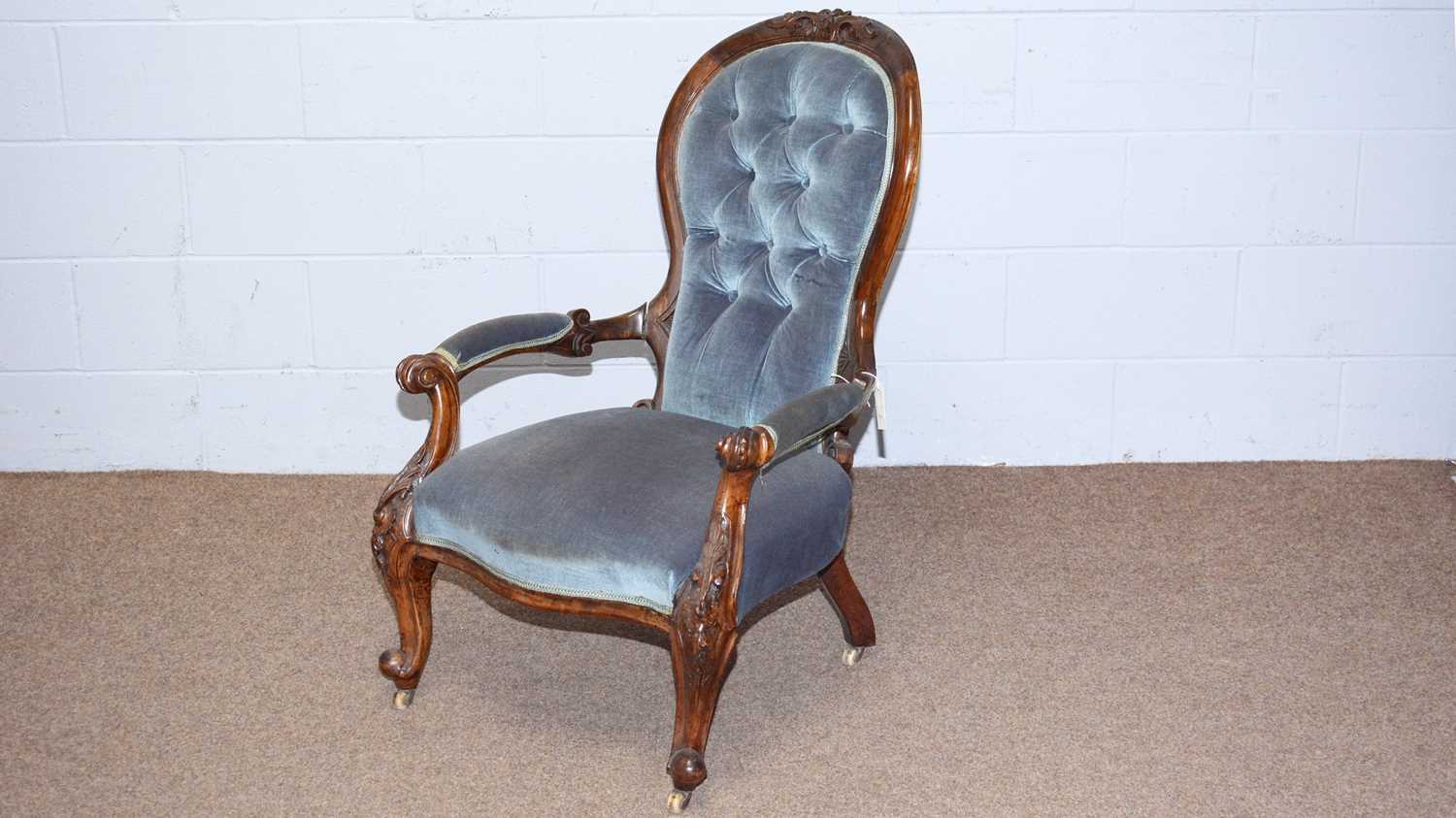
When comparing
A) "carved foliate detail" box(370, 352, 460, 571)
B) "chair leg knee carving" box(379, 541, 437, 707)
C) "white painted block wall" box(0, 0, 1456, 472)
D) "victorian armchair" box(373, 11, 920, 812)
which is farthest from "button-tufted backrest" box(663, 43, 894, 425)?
"white painted block wall" box(0, 0, 1456, 472)

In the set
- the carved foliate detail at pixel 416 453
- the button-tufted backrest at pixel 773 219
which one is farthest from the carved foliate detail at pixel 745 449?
the carved foliate detail at pixel 416 453

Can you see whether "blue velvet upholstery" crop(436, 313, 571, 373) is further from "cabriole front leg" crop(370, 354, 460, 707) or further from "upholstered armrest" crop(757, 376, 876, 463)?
"upholstered armrest" crop(757, 376, 876, 463)

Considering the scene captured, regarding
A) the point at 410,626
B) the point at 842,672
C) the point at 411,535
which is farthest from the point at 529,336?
the point at 842,672

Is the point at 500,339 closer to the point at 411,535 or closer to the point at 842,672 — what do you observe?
the point at 411,535

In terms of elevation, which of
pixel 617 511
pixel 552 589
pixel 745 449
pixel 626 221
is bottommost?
pixel 552 589

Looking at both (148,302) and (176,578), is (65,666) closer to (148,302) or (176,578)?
(176,578)

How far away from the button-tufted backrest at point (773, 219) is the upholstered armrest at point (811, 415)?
16 cm

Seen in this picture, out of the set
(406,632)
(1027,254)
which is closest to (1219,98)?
(1027,254)

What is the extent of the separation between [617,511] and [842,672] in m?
0.64

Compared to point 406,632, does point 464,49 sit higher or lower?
higher

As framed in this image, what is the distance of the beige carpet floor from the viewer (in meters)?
2.01

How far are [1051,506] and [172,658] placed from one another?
1835 mm

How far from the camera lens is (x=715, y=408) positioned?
2332 millimetres

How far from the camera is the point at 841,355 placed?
88.6 inches
